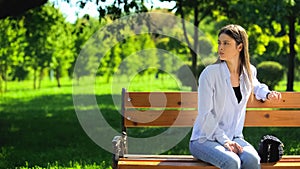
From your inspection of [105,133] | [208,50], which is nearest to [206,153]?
[105,133]

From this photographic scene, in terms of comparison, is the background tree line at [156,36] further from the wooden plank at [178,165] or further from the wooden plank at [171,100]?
the wooden plank at [178,165]

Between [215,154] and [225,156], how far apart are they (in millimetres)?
95

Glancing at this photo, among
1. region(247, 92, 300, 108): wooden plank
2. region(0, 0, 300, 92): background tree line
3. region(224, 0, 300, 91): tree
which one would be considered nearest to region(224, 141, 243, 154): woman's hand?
region(247, 92, 300, 108): wooden plank

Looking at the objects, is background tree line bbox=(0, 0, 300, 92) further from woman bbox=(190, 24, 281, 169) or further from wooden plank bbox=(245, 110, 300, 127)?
woman bbox=(190, 24, 281, 169)

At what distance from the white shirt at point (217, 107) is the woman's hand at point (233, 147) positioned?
2.2 inches

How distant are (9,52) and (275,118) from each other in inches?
860

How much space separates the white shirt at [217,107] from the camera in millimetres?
4277

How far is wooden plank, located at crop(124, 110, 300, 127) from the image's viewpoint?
4988 millimetres

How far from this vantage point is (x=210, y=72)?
4332 millimetres

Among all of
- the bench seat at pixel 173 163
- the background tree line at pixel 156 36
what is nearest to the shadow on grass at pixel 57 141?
the background tree line at pixel 156 36

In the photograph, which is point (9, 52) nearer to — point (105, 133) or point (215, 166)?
point (105, 133)

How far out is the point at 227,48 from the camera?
439cm

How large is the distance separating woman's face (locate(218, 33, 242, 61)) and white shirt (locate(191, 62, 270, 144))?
0.07 m

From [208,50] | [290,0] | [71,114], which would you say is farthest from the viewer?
[208,50]
